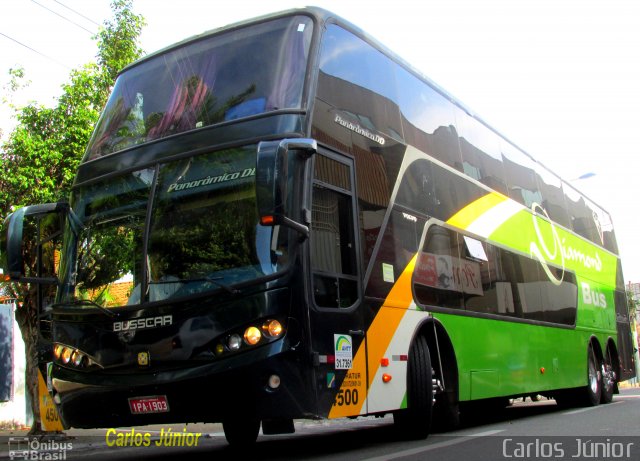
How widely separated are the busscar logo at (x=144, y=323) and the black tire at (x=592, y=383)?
33.8 feet

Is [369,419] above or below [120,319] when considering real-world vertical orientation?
below

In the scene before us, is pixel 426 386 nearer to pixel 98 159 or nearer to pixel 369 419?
pixel 98 159

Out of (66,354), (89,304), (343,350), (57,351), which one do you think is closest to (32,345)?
(57,351)

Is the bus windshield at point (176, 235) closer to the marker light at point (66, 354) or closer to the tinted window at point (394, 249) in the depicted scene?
the marker light at point (66, 354)

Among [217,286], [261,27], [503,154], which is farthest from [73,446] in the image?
[503,154]

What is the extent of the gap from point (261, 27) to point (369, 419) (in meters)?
9.85

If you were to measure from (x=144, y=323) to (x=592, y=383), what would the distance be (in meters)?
10.7

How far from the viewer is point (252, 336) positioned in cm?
571

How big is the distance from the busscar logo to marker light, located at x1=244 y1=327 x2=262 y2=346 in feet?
2.24

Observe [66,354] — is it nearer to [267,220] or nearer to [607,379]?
[267,220]

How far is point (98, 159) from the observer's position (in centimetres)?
724

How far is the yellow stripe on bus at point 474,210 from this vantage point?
363 inches

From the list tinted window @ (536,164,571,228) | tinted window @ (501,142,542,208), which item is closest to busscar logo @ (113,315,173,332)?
tinted window @ (501,142,542,208)

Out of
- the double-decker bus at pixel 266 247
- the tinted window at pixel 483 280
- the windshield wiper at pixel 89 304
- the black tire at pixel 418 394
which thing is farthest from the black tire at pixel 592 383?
the windshield wiper at pixel 89 304
